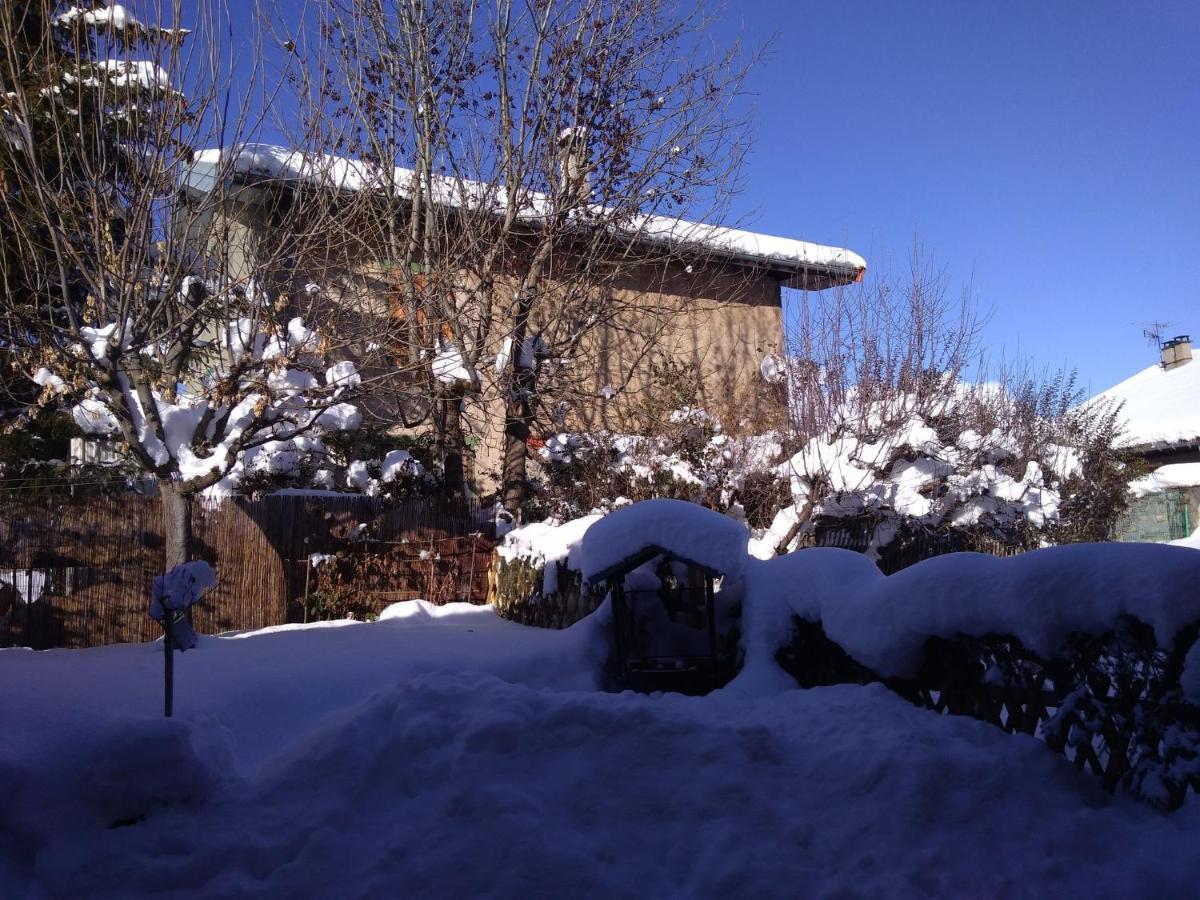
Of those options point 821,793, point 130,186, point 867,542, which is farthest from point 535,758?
point 867,542

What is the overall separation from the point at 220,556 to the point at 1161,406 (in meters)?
23.5

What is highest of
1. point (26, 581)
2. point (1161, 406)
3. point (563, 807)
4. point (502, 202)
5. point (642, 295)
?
point (502, 202)

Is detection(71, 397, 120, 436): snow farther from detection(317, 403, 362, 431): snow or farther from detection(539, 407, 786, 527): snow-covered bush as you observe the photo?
detection(539, 407, 786, 527): snow-covered bush

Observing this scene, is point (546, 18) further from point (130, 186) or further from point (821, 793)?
point (821, 793)

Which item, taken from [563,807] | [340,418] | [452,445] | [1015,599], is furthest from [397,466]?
[1015,599]

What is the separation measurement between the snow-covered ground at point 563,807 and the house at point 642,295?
8.04m

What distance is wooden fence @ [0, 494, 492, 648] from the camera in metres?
10.4

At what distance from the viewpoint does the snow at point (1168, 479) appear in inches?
768

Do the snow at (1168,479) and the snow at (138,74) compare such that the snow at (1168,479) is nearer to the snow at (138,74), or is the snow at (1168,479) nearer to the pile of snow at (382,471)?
the pile of snow at (382,471)

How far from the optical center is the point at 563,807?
3.69 metres

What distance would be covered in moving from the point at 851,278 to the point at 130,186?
12.0 m

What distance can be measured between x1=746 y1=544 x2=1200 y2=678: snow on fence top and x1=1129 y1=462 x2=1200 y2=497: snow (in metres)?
16.9

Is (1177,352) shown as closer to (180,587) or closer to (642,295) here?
(642,295)

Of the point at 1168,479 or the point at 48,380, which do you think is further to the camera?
the point at 1168,479
